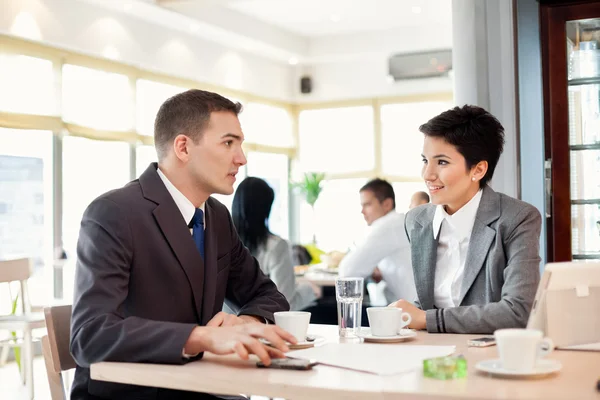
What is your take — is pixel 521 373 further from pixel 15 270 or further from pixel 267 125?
pixel 267 125

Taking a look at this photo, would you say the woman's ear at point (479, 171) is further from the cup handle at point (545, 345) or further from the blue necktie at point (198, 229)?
the cup handle at point (545, 345)

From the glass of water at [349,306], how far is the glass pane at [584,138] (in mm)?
2193

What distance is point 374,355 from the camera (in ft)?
5.30

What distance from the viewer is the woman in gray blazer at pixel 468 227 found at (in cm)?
218

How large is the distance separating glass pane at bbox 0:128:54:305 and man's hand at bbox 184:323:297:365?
567cm

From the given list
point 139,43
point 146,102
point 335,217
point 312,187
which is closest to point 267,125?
point 312,187

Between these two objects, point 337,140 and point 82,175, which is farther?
point 337,140

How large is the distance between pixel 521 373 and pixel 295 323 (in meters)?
0.58

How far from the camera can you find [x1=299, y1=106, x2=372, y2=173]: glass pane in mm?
11117

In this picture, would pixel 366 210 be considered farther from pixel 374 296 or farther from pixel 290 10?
pixel 290 10

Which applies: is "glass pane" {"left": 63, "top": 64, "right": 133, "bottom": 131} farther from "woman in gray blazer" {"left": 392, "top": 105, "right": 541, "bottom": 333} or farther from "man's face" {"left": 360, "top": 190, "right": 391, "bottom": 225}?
"woman in gray blazer" {"left": 392, "top": 105, "right": 541, "bottom": 333}

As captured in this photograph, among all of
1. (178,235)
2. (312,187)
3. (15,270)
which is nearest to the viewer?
(178,235)

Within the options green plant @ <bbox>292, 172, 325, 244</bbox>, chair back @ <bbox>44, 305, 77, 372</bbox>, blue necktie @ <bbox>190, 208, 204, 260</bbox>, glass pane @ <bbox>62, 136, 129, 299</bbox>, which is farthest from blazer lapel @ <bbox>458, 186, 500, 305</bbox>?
green plant @ <bbox>292, 172, 325, 244</bbox>

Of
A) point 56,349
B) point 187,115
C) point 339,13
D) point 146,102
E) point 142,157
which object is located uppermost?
point 339,13
